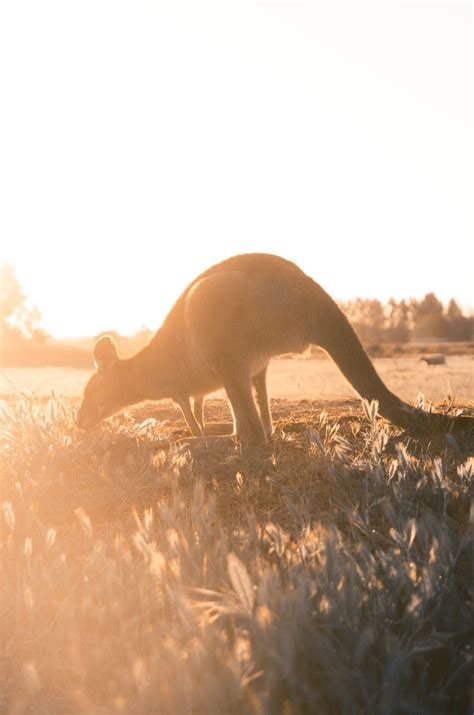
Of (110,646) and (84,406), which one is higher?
(84,406)

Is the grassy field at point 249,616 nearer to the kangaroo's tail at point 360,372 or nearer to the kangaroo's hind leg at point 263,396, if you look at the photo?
the kangaroo's tail at point 360,372

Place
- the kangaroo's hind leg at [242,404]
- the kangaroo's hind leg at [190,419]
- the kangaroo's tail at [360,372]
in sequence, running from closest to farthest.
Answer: the kangaroo's tail at [360,372] → the kangaroo's hind leg at [242,404] → the kangaroo's hind leg at [190,419]

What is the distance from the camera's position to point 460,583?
8.32 ft

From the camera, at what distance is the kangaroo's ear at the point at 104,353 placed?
7.94 metres

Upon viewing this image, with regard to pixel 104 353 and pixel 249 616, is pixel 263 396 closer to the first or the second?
pixel 104 353

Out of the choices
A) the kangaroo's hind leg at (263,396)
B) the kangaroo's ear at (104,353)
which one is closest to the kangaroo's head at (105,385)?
the kangaroo's ear at (104,353)

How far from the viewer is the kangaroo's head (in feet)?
26.0

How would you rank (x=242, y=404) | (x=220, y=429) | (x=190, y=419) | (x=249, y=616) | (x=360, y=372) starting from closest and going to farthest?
(x=249, y=616) → (x=360, y=372) → (x=242, y=404) → (x=190, y=419) → (x=220, y=429)

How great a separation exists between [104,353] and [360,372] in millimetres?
3320

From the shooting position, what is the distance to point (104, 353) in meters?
7.97

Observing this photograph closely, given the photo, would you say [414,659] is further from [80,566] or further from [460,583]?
[80,566]

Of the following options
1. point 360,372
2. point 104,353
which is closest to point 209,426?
point 104,353

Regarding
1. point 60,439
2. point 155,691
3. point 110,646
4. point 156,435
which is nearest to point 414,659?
point 155,691

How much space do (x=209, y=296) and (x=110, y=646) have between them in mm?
4304
